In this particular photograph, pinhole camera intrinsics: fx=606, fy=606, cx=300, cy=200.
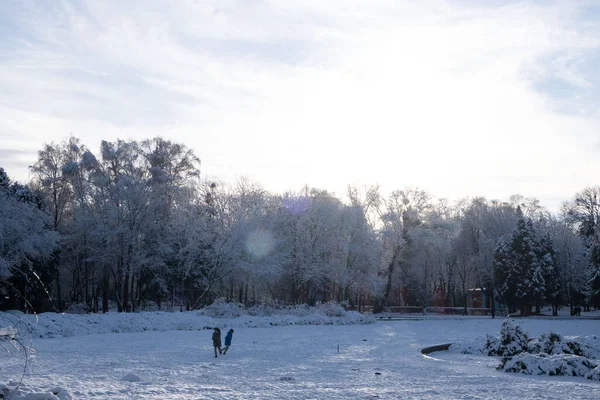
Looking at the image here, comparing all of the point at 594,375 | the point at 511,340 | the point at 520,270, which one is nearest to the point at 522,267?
the point at 520,270

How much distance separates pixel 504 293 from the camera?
60719 millimetres

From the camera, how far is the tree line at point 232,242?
47.1 m

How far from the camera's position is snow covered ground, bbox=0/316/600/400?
15078 mm

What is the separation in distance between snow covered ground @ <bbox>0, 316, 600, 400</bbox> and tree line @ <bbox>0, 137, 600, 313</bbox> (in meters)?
18.4

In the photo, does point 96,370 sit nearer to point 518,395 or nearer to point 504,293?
point 518,395

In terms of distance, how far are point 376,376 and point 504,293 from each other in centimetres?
4627

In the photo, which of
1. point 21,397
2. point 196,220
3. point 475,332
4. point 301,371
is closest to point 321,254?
Result: point 196,220

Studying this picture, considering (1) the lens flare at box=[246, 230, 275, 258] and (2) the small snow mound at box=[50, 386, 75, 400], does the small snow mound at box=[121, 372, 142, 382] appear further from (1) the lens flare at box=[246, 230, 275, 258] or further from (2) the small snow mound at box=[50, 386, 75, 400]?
(1) the lens flare at box=[246, 230, 275, 258]

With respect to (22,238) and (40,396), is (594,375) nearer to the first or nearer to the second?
(40,396)

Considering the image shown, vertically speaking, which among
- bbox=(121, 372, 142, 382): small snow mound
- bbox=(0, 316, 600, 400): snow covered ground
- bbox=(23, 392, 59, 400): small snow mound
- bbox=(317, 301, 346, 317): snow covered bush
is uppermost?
bbox=(23, 392, 59, 400): small snow mound

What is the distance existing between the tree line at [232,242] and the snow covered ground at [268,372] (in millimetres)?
18443

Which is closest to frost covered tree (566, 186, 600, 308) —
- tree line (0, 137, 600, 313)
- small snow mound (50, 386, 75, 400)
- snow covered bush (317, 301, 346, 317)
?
tree line (0, 137, 600, 313)

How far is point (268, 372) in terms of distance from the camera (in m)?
18.8

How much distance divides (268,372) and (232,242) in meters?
32.2
